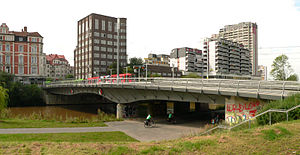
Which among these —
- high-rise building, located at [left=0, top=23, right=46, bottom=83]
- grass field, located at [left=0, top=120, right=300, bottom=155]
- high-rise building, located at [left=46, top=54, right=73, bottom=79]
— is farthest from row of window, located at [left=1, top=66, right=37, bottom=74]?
grass field, located at [left=0, top=120, right=300, bottom=155]

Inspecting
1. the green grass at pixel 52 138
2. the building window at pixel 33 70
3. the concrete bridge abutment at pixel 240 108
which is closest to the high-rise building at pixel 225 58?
the building window at pixel 33 70

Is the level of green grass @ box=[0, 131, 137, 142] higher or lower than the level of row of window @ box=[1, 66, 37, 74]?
lower

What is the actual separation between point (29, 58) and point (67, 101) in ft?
Result: 73.7

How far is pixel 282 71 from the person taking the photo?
166 ft

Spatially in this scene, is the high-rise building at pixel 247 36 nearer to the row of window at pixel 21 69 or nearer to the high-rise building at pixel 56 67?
the high-rise building at pixel 56 67

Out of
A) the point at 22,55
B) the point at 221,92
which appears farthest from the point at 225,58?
the point at 221,92

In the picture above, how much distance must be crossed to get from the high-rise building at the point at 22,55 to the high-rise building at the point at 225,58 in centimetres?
7150

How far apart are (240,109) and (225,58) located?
109 metres

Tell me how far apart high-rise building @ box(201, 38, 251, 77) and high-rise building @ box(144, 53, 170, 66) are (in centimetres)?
2834

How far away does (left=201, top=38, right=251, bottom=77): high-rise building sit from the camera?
11762cm

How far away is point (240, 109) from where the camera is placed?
18.9 metres

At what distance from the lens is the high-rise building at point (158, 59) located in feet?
454

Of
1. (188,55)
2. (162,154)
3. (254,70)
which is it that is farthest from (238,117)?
(254,70)

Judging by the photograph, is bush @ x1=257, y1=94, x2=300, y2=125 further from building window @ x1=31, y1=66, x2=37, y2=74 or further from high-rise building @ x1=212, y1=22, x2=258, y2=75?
high-rise building @ x1=212, y1=22, x2=258, y2=75
